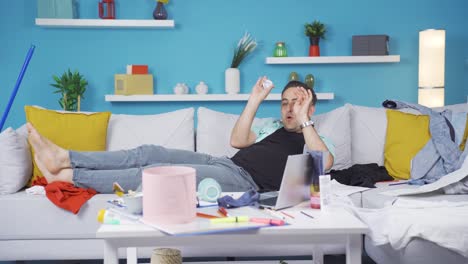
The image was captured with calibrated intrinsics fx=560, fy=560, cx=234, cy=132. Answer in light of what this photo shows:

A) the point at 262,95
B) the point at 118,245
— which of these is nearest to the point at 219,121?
the point at 262,95

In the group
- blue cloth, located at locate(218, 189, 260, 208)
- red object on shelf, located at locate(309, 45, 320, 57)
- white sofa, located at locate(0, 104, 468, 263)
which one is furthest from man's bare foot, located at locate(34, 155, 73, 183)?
red object on shelf, located at locate(309, 45, 320, 57)

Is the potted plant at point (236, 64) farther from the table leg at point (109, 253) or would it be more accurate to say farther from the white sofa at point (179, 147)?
the table leg at point (109, 253)

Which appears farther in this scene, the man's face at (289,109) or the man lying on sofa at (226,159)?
the man's face at (289,109)

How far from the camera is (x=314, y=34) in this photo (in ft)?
13.2

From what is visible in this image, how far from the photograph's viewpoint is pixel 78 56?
13.3 feet

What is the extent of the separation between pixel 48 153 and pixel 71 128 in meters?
0.53

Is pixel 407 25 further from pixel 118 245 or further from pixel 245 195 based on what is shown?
pixel 118 245

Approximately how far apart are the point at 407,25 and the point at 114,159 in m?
2.55

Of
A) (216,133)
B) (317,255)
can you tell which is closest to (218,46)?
(216,133)

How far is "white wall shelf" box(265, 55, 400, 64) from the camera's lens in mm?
4027

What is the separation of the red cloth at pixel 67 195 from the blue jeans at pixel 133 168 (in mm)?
52

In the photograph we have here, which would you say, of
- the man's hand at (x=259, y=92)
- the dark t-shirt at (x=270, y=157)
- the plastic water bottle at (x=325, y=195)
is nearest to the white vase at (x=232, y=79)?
the man's hand at (x=259, y=92)

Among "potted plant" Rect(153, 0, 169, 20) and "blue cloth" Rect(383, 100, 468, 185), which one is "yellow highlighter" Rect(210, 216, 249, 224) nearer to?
"blue cloth" Rect(383, 100, 468, 185)

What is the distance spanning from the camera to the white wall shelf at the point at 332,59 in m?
4.03
